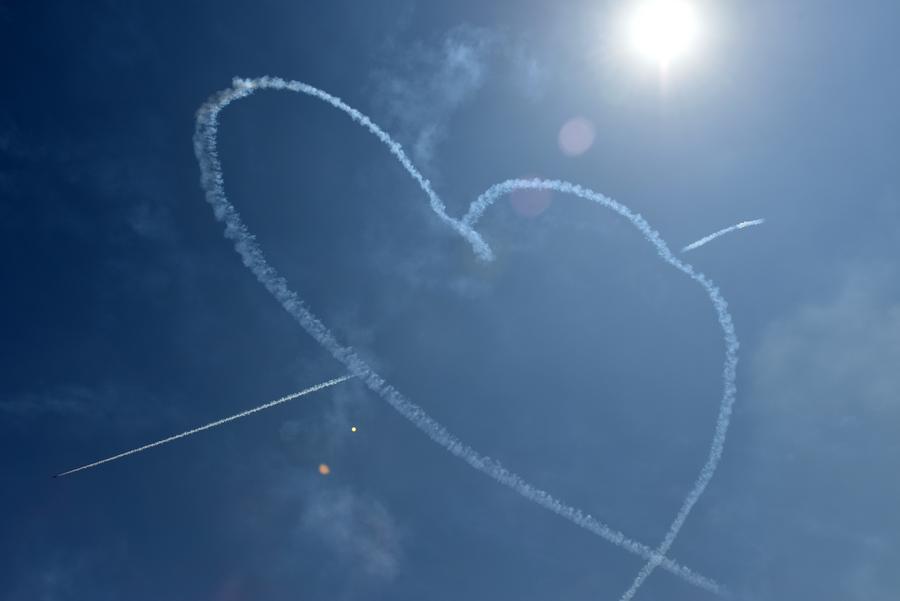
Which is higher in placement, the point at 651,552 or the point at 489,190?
the point at 489,190

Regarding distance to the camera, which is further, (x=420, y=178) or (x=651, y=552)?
(x=651, y=552)

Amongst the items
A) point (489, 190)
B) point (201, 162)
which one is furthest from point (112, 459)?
point (489, 190)

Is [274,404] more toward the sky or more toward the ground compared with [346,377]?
more toward the ground

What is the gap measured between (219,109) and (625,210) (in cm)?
2361

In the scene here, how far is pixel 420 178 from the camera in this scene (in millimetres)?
41219

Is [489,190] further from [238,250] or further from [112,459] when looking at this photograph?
[112,459]

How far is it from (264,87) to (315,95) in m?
2.90

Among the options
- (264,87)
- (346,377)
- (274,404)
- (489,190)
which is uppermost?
(489,190)

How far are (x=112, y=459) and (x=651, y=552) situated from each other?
3337cm

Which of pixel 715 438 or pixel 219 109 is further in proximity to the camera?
pixel 715 438

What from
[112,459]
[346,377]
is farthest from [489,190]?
[112,459]

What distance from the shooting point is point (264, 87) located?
4069cm

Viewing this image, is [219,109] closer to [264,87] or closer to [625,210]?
[264,87]

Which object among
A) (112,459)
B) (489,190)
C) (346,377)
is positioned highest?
(489,190)
